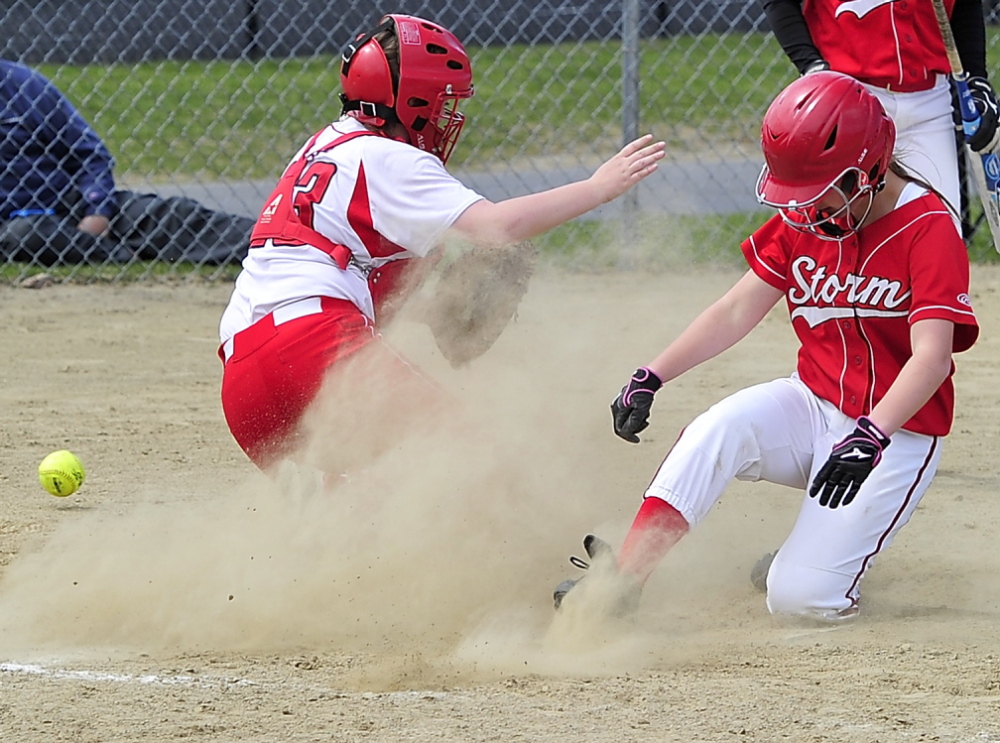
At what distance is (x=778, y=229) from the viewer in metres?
3.91

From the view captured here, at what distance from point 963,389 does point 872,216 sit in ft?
8.80

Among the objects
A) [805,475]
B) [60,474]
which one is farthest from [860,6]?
[60,474]

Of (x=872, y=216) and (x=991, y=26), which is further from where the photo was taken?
(x=991, y=26)

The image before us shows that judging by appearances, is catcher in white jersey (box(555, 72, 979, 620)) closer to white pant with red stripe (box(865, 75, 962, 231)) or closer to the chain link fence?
white pant with red stripe (box(865, 75, 962, 231))

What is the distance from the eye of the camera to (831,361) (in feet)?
12.6

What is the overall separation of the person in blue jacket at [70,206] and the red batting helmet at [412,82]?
14.5 ft

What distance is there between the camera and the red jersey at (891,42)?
A: 472 centimetres

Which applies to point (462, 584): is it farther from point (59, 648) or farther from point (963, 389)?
point (963, 389)

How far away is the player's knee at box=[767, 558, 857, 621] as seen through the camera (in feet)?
11.9

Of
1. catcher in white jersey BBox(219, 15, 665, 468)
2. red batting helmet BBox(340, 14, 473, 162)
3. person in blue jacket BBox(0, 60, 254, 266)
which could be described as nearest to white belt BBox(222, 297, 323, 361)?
A: catcher in white jersey BBox(219, 15, 665, 468)

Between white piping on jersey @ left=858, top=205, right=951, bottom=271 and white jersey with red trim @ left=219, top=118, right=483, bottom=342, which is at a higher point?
white piping on jersey @ left=858, top=205, right=951, bottom=271

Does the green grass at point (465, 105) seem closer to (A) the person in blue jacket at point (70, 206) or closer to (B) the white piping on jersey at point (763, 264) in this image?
(A) the person in blue jacket at point (70, 206)

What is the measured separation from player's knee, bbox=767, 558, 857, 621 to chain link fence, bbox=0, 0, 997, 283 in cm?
445

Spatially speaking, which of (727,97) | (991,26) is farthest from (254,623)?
(991,26)
